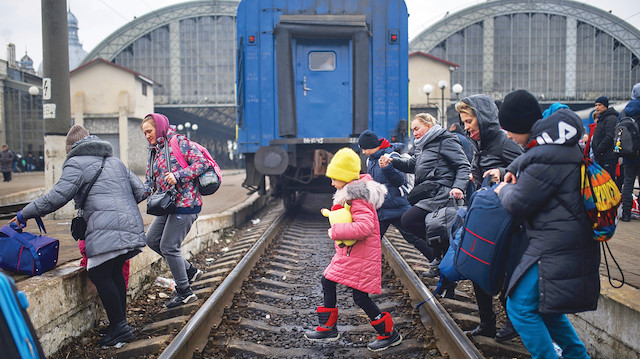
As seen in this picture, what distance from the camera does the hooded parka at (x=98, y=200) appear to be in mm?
3414

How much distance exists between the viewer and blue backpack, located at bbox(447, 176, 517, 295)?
2.57m

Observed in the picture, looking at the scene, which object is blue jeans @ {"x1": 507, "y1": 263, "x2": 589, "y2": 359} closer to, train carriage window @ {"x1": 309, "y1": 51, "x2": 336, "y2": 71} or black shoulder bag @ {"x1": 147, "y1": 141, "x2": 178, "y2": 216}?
black shoulder bag @ {"x1": 147, "y1": 141, "x2": 178, "y2": 216}

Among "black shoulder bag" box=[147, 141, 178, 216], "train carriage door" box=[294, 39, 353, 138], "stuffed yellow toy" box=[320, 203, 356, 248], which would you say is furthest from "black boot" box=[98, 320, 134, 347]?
"train carriage door" box=[294, 39, 353, 138]

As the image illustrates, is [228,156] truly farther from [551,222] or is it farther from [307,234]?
[551,222]

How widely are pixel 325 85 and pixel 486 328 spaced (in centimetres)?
576

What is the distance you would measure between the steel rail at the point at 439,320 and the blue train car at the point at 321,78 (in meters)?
3.80

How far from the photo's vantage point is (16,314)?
1.65 metres

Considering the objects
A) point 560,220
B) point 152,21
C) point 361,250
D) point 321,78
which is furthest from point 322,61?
point 152,21

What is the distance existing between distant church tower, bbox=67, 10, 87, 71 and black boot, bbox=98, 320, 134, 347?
7246 centimetres

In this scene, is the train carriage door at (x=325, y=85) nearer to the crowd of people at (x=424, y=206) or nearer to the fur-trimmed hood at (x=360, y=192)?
the crowd of people at (x=424, y=206)

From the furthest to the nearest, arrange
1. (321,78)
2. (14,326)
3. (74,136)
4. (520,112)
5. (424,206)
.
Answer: (321,78)
(424,206)
(74,136)
(520,112)
(14,326)

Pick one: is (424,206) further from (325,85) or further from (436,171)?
(325,85)

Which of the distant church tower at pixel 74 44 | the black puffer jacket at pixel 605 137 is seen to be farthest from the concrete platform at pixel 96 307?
the distant church tower at pixel 74 44

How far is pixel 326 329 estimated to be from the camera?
11.5 ft
